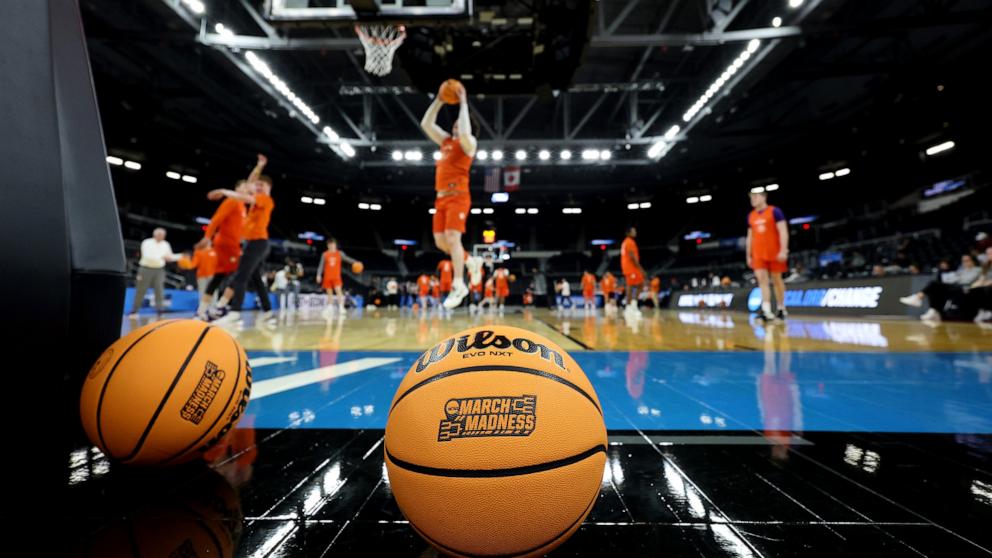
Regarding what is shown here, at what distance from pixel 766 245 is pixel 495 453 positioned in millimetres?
8604

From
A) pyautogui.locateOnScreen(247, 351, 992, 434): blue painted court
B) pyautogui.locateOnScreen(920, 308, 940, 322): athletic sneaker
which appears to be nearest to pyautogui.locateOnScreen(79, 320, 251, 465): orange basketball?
pyautogui.locateOnScreen(247, 351, 992, 434): blue painted court

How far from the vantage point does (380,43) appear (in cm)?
831

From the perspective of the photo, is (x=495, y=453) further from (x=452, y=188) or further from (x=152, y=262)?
(x=152, y=262)

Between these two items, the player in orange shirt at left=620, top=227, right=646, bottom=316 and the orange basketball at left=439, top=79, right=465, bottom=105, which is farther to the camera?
the player in orange shirt at left=620, top=227, right=646, bottom=316

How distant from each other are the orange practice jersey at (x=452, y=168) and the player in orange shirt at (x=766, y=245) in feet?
17.5

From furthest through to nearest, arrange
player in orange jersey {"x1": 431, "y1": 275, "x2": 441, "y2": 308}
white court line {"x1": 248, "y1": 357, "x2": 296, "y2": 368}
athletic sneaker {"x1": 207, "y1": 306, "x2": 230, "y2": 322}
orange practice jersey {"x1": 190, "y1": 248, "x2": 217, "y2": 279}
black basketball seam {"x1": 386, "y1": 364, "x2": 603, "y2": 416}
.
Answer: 1. player in orange jersey {"x1": 431, "y1": 275, "x2": 441, "y2": 308}
2. orange practice jersey {"x1": 190, "y1": 248, "x2": 217, "y2": 279}
3. athletic sneaker {"x1": 207, "y1": 306, "x2": 230, "y2": 322}
4. white court line {"x1": 248, "y1": 357, "x2": 296, "y2": 368}
5. black basketball seam {"x1": 386, "y1": 364, "x2": 603, "y2": 416}

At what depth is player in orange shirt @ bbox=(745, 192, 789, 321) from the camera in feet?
25.0

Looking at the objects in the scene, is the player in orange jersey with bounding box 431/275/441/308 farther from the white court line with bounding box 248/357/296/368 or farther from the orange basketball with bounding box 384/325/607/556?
the orange basketball with bounding box 384/325/607/556

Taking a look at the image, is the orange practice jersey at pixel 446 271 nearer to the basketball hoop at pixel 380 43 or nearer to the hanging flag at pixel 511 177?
the hanging flag at pixel 511 177

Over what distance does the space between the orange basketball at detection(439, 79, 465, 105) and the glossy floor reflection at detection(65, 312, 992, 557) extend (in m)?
3.29

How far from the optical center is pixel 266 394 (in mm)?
2496

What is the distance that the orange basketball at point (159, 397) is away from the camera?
55.3 inches

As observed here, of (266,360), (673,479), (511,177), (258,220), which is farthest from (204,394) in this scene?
(511,177)

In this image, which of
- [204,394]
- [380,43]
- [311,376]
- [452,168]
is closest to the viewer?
[204,394]
